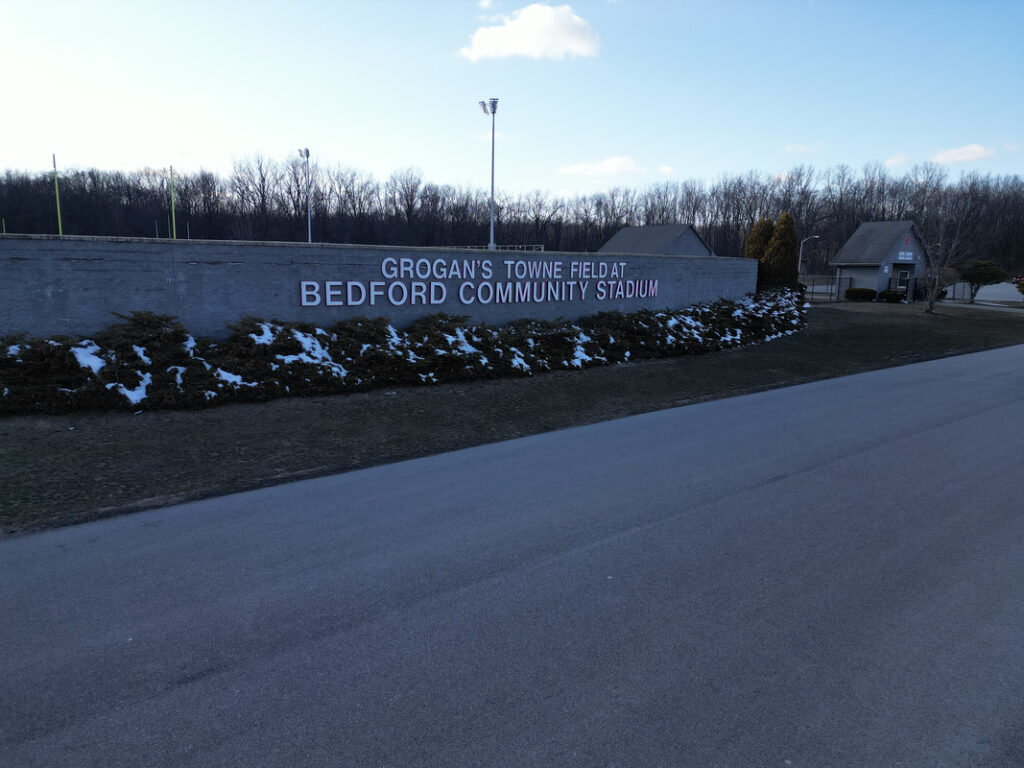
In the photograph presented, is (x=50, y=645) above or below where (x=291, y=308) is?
below

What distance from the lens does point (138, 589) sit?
462 cm

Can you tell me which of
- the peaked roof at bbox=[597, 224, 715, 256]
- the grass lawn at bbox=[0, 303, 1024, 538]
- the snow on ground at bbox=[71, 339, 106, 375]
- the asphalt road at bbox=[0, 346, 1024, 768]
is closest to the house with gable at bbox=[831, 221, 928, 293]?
the peaked roof at bbox=[597, 224, 715, 256]

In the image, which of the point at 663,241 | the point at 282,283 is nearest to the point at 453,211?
the point at 663,241

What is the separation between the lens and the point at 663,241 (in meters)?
51.0

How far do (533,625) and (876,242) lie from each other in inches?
2074

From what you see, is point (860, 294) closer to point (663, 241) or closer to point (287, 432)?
point (663, 241)

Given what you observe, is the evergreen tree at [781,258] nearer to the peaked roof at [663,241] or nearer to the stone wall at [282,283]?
the stone wall at [282,283]

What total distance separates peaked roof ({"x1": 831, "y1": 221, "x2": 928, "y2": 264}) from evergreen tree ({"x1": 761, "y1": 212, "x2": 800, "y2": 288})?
18.0m

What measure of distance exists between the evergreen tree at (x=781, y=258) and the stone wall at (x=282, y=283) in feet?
48.3

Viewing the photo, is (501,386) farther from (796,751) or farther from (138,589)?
(796,751)

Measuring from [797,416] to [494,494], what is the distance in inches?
257

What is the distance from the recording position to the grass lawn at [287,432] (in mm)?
6793

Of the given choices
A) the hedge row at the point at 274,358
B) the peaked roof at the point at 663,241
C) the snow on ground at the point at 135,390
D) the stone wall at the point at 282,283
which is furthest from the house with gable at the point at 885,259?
the snow on ground at the point at 135,390

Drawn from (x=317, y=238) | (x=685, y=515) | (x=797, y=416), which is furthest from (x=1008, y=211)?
(x=685, y=515)
